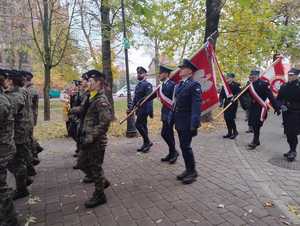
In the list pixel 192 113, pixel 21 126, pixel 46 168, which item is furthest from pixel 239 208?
pixel 46 168

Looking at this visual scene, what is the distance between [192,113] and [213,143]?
167 inches

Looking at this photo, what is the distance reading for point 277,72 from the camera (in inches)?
350

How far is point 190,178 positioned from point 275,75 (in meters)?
5.07

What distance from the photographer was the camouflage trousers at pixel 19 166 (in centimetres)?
488

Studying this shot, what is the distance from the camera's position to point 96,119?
457 cm

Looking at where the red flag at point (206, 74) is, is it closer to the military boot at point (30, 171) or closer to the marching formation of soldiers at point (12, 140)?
the marching formation of soldiers at point (12, 140)

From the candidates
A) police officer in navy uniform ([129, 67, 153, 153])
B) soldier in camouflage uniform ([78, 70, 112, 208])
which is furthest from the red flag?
soldier in camouflage uniform ([78, 70, 112, 208])

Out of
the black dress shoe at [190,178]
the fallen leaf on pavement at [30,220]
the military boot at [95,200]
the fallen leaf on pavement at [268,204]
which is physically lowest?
the fallen leaf on pavement at [30,220]

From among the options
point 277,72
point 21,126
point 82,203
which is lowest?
point 82,203

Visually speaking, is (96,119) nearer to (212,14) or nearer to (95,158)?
(95,158)

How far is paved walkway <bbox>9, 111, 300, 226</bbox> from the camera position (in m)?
4.15

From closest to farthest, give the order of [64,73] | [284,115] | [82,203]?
[82,203]
[284,115]
[64,73]


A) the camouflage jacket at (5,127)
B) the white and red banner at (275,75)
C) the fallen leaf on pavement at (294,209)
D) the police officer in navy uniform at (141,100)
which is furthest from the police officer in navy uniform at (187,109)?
the white and red banner at (275,75)

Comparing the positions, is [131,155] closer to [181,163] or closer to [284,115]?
[181,163]
